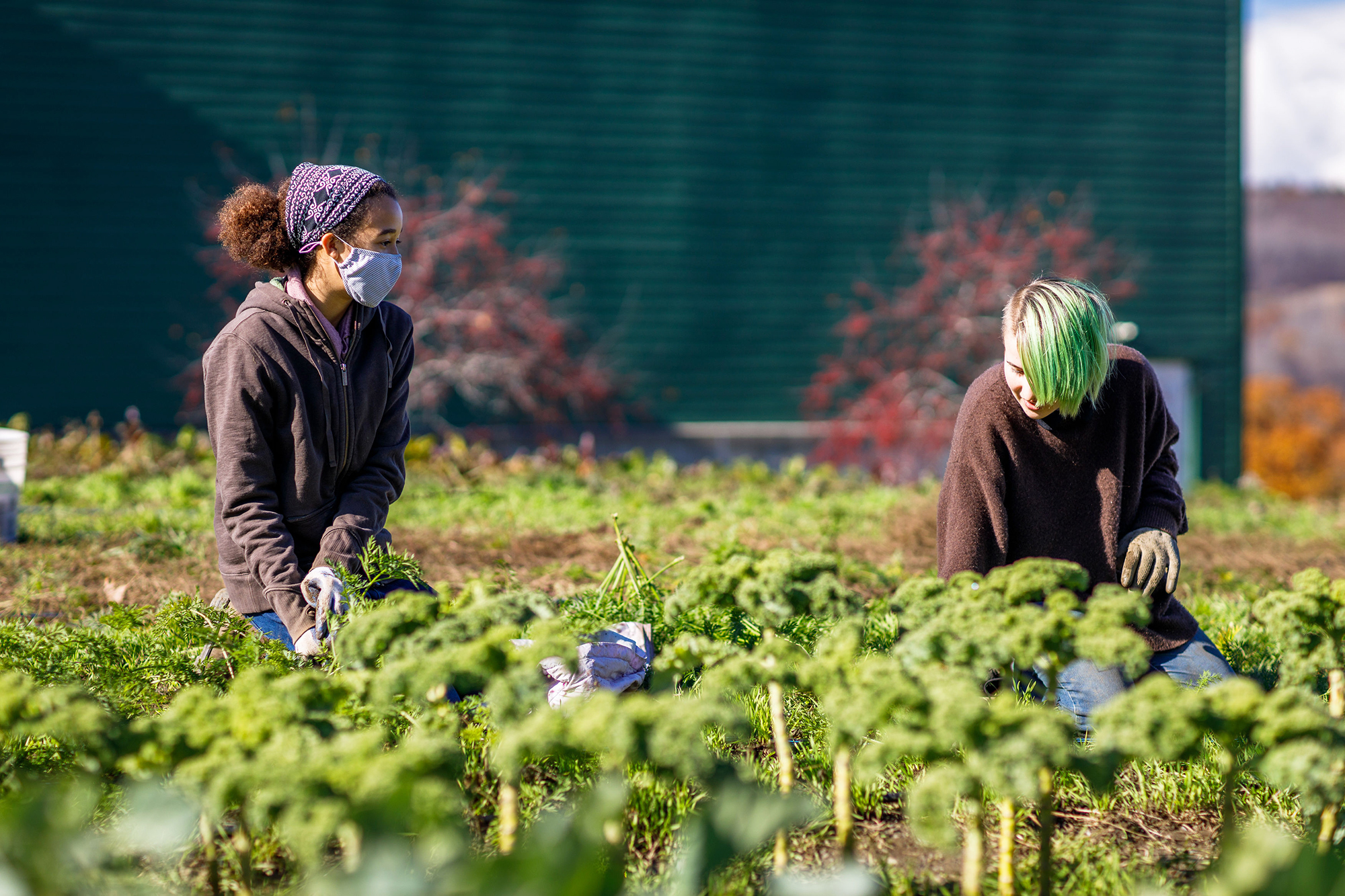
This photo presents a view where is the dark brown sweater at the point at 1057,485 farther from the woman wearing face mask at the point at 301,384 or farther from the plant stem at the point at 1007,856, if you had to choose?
the woman wearing face mask at the point at 301,384

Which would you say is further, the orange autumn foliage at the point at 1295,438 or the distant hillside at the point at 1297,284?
the distant hillside at the point at 1297,284

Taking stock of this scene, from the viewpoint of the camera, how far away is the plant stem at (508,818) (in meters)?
1.72

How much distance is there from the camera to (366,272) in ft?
9.21

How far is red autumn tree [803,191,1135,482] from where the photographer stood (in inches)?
380

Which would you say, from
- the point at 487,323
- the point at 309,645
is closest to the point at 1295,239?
the point at 487,323

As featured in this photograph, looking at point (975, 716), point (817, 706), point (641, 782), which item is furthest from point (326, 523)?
point (975, 716)

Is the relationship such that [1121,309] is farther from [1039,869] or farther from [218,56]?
[1039,869]

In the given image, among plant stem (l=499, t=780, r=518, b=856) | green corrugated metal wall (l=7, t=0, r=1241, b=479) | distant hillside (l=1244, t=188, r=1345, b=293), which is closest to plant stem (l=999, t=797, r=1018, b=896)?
plant stem (l=499, t=780, r=518, b=856)

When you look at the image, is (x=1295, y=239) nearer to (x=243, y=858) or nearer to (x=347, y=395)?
(x=347, y=395)

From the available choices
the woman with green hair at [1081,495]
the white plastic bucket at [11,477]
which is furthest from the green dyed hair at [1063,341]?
the white plastic bucket at [11,477]

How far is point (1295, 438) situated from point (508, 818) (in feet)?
51.5

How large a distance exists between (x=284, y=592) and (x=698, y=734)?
1315 mm

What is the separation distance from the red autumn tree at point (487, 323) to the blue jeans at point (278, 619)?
20.9 feet

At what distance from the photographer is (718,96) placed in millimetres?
9719
